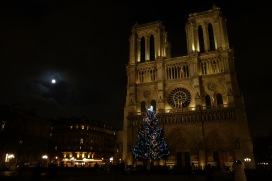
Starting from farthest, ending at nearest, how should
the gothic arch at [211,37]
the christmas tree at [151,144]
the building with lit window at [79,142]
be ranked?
the building with lit window at [79,142] → the gothic arch at [211,37] → the christmas tree at [151,144]

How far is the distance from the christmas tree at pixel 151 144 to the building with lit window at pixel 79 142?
20509 millimetres

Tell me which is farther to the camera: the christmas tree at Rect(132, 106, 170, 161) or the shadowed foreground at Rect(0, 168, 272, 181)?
the christmas tree at Rect(132, 106, 170, 161)

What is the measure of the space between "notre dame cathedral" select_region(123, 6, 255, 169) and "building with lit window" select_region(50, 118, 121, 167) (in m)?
17.2

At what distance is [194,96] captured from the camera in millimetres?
38625

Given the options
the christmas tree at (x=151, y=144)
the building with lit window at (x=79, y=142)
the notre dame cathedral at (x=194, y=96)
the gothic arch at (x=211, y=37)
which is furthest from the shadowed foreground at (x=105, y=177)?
the gothic arch at (x=211, y=37)

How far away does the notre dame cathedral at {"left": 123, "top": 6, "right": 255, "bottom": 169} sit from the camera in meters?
34.5

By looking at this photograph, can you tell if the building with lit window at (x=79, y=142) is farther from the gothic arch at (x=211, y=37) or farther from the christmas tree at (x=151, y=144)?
the gothic arch at (x=211, y=37)

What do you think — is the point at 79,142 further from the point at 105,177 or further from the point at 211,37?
the point at 105,177

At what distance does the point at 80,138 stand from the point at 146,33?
Answer: 94.8 ft

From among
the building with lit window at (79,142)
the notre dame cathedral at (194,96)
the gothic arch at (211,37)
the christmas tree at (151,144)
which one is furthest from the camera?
the building with lit window at (79,142)

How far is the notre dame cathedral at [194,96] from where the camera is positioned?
3450cm

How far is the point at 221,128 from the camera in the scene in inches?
1359

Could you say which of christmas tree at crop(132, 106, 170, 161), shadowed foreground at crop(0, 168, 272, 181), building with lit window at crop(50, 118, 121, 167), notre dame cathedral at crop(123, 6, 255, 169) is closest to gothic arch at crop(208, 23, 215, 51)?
notre dame cathedral at crop(123, 6, 255, 169)

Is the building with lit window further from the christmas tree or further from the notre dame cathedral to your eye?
the christmas tree
